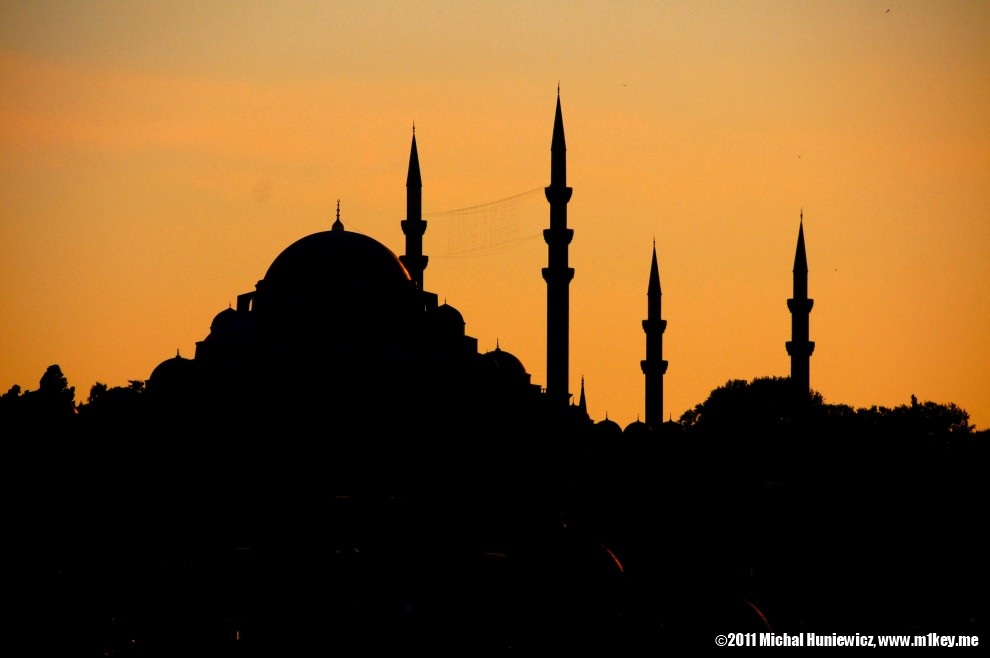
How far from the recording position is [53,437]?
4638 centimetres

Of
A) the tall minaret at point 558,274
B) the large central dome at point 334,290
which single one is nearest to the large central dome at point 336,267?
the large central dome at point 334,290

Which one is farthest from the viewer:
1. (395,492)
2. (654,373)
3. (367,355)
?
(654,373)

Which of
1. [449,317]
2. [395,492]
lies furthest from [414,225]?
[395,492]

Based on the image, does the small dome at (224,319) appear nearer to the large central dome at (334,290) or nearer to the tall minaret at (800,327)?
the large central dome at (334,290)

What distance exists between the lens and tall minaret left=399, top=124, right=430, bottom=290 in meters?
53.3

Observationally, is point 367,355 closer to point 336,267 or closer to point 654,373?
point 336,267

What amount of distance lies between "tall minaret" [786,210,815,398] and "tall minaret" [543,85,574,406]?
666 cm

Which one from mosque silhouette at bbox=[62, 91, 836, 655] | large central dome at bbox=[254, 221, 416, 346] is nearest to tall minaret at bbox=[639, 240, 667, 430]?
mosque silhouette at bbox=[62, 91, 836, 655]

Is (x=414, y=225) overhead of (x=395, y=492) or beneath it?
overhead

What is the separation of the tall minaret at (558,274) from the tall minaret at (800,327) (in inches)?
262

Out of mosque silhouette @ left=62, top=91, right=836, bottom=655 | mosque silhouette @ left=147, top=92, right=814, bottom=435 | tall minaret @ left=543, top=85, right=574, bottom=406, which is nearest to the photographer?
mosque silhouette @ left=62, top=91, right=836, bottom=655

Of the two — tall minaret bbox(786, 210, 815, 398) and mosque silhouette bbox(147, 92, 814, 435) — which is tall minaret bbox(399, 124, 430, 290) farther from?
tall minaret bbox(786, 210, 815, 398)

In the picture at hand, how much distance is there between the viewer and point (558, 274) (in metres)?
49.9

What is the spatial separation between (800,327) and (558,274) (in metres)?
7.18
